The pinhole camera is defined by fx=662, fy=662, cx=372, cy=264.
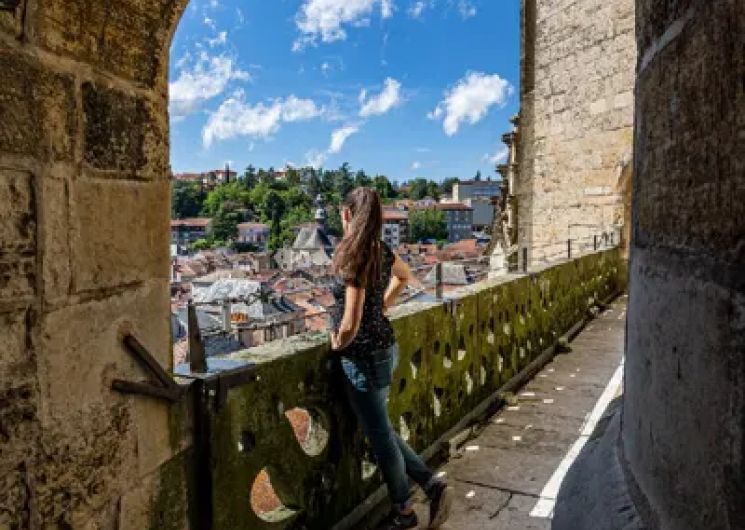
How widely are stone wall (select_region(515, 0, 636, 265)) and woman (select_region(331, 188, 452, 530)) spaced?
9480 mm

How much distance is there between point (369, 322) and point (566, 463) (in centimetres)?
175

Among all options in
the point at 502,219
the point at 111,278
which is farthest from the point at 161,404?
the point at 502,219

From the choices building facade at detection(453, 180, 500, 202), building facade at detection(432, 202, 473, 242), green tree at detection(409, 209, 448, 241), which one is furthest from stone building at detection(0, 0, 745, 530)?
building facade at detection(453, 180, 500, 202)

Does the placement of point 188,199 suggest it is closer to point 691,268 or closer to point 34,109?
point 34,109

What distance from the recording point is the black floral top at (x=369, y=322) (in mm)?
2754

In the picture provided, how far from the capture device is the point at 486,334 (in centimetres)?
484

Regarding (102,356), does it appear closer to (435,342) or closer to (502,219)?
(435,342)

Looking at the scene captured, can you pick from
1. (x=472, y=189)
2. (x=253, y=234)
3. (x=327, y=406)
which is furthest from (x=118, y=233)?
(x=472, y=189)

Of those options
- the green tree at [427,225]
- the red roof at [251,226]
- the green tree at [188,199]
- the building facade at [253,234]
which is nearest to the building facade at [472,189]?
the green tree at [427,225]

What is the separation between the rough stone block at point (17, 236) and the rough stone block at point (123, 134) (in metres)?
0.21

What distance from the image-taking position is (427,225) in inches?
5389

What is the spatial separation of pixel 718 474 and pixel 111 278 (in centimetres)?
135

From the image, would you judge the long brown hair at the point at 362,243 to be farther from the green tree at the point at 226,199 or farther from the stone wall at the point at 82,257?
the green tree at the point at 226,199

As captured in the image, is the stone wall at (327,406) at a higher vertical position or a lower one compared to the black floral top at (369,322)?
lower
